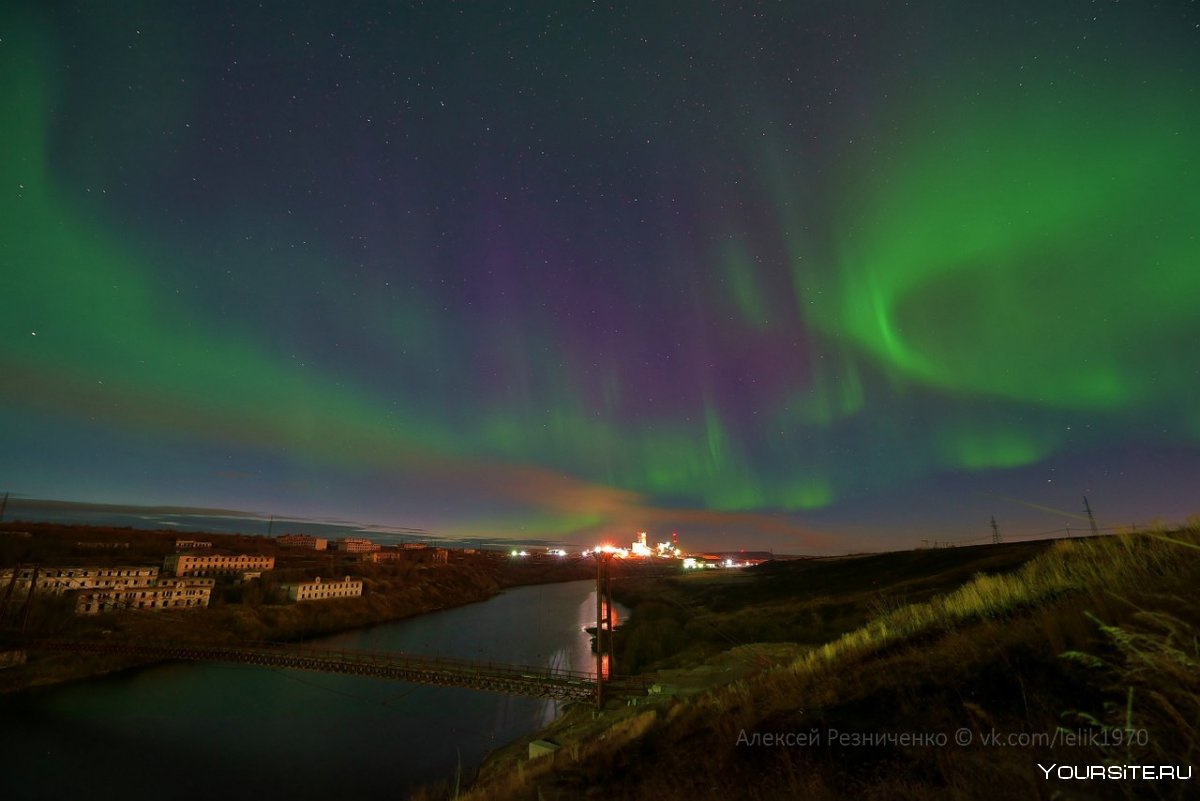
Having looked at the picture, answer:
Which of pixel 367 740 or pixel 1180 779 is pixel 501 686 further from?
pixel 1180 779

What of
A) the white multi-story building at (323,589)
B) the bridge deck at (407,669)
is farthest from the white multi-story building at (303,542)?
the bridge deck at (407,669)

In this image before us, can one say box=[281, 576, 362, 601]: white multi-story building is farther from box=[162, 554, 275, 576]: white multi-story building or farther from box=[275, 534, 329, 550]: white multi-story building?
box=[275, 534, 329, 550]: white multi-story building

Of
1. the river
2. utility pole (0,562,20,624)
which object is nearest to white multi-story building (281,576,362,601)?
the river

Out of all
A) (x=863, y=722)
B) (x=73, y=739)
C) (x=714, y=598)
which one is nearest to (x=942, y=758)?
(x=863, y=722)

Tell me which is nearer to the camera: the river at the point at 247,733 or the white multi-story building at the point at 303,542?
the river at the point at 247,733

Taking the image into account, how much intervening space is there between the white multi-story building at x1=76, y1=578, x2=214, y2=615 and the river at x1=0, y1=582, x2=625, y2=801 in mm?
15322

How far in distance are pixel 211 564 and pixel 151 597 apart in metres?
23.5

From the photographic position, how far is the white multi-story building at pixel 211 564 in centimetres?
7262

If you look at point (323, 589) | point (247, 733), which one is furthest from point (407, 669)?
point (323, 589)

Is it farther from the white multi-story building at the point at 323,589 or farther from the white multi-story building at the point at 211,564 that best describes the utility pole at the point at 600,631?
the white multi-story building at the point at 211,564

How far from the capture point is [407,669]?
105 feet

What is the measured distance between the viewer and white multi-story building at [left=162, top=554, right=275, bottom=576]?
72625 mm

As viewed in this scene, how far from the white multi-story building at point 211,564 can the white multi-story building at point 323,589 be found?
48.4ft

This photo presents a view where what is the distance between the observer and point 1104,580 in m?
5.93
